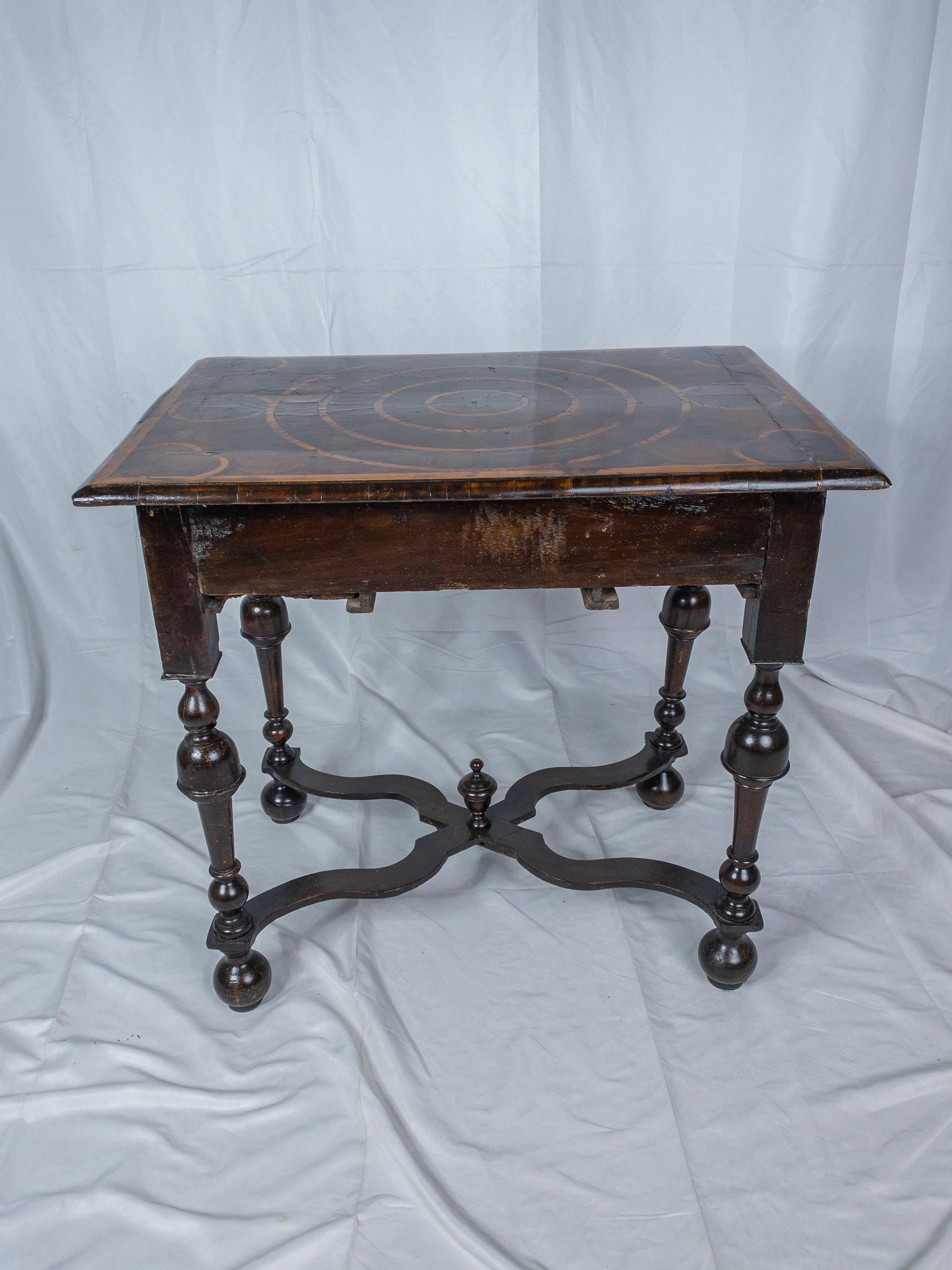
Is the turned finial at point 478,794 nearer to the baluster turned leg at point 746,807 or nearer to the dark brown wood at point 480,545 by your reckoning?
the baluster turned leg at point 746,807

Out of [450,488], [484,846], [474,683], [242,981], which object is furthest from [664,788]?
[450,488]

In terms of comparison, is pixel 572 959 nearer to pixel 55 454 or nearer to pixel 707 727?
pixel 707 727

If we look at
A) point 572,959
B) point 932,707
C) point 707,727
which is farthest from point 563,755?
point 932,707

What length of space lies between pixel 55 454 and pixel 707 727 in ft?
5.58

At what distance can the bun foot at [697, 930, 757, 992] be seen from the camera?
5.99 feet

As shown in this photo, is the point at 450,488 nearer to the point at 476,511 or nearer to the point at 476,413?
the point at 476,511

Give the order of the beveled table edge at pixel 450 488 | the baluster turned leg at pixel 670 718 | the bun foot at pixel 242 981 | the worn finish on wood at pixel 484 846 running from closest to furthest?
1. the beveled table edge at pixel 450 488
2. the bun foot at pixel 242 981
3. the worn finish on wood at pixel 484 846
4. the baluster turned leg at pixel 670 718

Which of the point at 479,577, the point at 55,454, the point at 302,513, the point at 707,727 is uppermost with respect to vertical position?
the point at 302,513

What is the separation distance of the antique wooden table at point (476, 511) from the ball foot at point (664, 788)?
1.19 ft

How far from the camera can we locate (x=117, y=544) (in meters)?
2.81

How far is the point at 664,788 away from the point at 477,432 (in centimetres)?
99

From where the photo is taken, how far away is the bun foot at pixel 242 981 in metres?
1.79

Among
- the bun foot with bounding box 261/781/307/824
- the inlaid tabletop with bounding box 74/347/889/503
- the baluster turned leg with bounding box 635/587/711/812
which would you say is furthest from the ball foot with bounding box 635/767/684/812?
the inlaid tabletop with bounding box 74/347/889/503

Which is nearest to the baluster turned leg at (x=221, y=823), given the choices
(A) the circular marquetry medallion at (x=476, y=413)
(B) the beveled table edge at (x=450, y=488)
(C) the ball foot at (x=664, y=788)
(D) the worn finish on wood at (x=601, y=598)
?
(B) the beveled table edge at (x=450, y=488)
